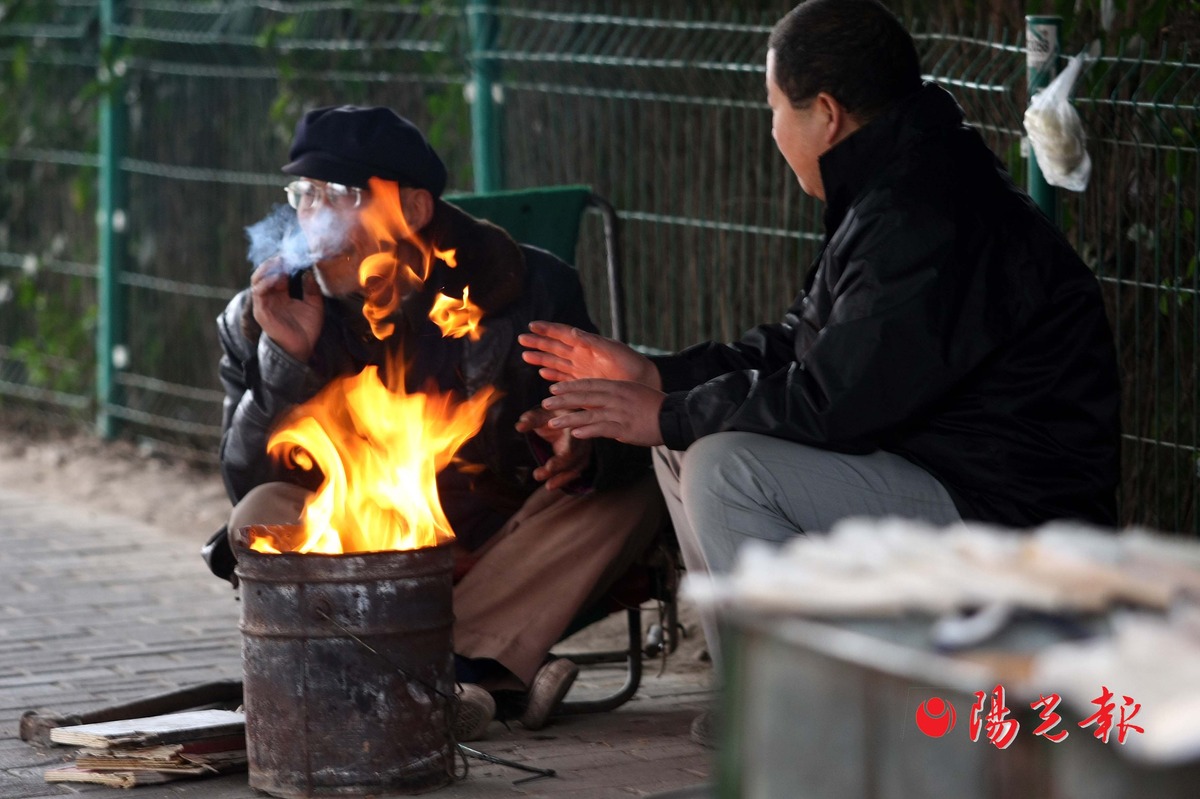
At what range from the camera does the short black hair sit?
399 cm

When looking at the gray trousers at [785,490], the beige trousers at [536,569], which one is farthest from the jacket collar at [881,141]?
the beige trousers at [536,569]

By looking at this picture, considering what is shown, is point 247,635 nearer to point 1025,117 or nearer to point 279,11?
point 1025,117

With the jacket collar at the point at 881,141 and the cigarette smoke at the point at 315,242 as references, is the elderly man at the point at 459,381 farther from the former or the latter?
the jacket collar at the point at 881,141

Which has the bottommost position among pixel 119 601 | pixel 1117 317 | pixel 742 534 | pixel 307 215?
pixel 119 601

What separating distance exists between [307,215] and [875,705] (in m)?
3.06

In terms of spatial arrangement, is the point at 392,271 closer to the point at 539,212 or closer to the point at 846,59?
the point at 539,212

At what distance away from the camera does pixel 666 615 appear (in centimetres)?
520

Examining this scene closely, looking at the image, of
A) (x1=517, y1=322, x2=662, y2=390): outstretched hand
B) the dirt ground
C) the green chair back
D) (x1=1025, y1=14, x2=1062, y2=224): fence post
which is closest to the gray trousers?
(x1=517, y1=322, x2=662, y2=390): outstretched hand

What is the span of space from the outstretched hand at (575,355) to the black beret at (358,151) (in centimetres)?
73

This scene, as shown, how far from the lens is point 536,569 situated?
15.3ft

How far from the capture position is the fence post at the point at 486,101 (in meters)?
7.08

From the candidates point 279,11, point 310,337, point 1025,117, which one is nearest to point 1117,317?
point 1025,117

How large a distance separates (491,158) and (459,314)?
2.43 metres

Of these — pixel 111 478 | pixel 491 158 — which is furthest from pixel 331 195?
pixel 111 478
